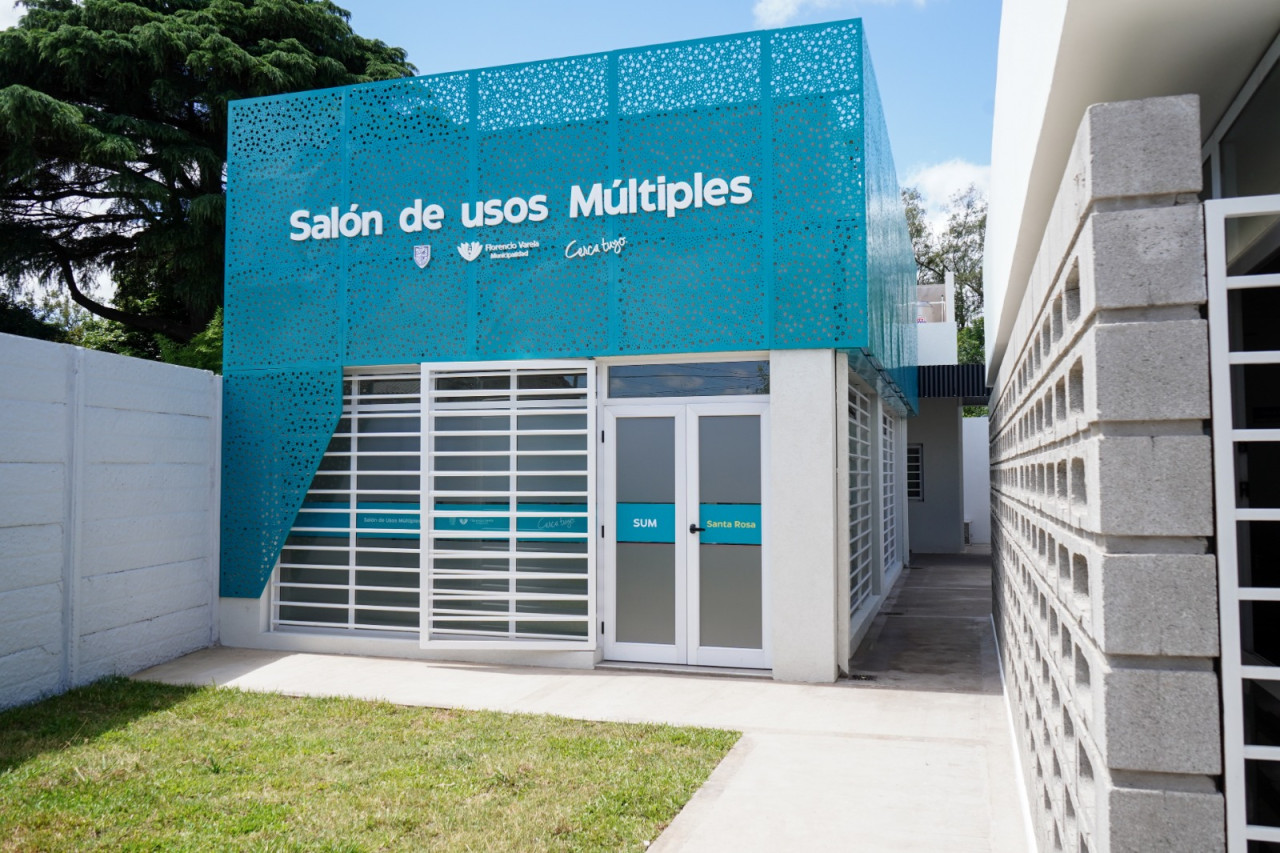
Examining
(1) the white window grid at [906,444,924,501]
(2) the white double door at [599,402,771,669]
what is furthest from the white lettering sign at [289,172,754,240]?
(1) the white window grid at [906,444,924,501]

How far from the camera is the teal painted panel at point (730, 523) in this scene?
8.22 m

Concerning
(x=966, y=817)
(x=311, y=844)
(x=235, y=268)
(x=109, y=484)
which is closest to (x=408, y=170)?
(x=235, y=268)

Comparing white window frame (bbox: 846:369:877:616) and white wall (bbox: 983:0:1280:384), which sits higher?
white wall (bbox: 983:0:1280:384)

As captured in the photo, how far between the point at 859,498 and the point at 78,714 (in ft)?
24.9

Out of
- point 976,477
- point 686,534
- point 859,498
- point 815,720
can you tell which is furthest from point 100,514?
point 976,477

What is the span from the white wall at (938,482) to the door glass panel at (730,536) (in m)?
13.9

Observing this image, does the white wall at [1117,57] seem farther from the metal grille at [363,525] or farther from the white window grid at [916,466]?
the white window grid at [916,466]

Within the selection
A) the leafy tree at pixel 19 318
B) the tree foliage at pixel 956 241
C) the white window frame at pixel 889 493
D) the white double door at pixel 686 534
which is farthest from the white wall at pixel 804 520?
the tree foliage at pixel 956 241

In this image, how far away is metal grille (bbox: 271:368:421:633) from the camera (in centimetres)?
924

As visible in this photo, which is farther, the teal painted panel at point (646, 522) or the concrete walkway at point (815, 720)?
the teal painted panel at point (646, 522)

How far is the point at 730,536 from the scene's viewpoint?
8.26 meters

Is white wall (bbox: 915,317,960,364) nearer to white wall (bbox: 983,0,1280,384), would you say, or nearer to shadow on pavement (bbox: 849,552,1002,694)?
shadow on pavement (bbox: 849,552,1002,694)

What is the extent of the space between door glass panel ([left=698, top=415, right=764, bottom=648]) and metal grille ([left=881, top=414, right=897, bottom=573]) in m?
5.79

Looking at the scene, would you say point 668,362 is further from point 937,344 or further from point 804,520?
point 937,344
